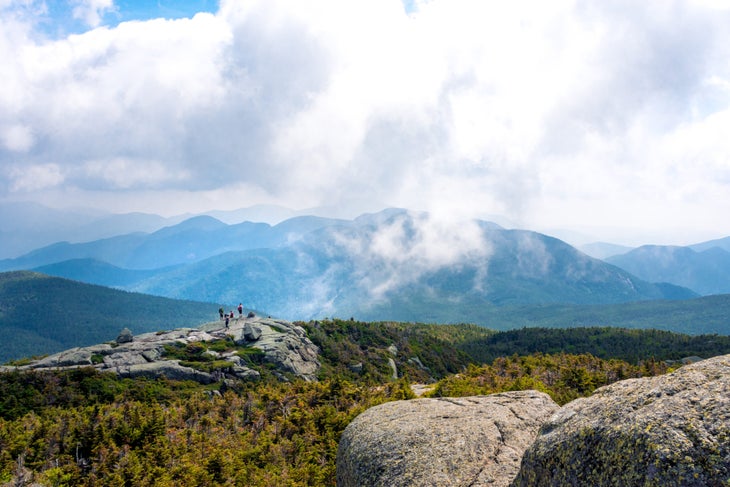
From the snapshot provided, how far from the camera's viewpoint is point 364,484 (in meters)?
14.6

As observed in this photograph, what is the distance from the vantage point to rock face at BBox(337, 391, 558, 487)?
13602 mm

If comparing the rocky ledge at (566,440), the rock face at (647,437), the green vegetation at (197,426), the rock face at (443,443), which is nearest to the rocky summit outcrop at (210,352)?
the green vegetation at (197,426)

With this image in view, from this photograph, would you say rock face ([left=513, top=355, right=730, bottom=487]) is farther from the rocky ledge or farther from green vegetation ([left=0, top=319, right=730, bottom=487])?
green vegetation ([left=0, top=319, right=730, bottom=487])

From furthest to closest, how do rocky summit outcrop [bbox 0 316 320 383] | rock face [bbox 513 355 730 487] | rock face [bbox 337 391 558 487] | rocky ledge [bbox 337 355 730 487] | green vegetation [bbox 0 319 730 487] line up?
rocky summit outcrop [bbox 0 316 320 383], green vegetation [bbox 0 319 730 487], rock face [bbox 337 391 558 487], rocky ledge [bbox 337 355 730 487], rock face [bbox 513 355 730 487]

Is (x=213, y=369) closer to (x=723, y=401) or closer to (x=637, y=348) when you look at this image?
(x=723, y=401)

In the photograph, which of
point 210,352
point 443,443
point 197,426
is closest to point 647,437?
point 443,443

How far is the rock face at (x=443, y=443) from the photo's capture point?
13.6 m

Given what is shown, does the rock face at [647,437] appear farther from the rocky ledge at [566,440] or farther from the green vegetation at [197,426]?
the green vegetation at [197,426]

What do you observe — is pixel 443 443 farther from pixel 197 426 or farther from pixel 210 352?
pixel 210 352

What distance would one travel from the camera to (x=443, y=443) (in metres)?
14.7

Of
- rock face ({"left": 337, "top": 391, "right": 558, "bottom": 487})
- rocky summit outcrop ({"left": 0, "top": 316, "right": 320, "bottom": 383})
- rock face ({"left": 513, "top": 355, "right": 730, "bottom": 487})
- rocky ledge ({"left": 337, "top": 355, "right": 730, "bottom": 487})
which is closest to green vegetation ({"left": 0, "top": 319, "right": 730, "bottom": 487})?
rocky summit outcrop ({"left": 0, "top": 316, "right": 320, "bottom": 383})

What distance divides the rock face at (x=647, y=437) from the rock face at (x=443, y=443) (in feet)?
10.00

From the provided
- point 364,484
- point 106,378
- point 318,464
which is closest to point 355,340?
point 106,378

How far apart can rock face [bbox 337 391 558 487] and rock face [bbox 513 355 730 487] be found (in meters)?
3.05
